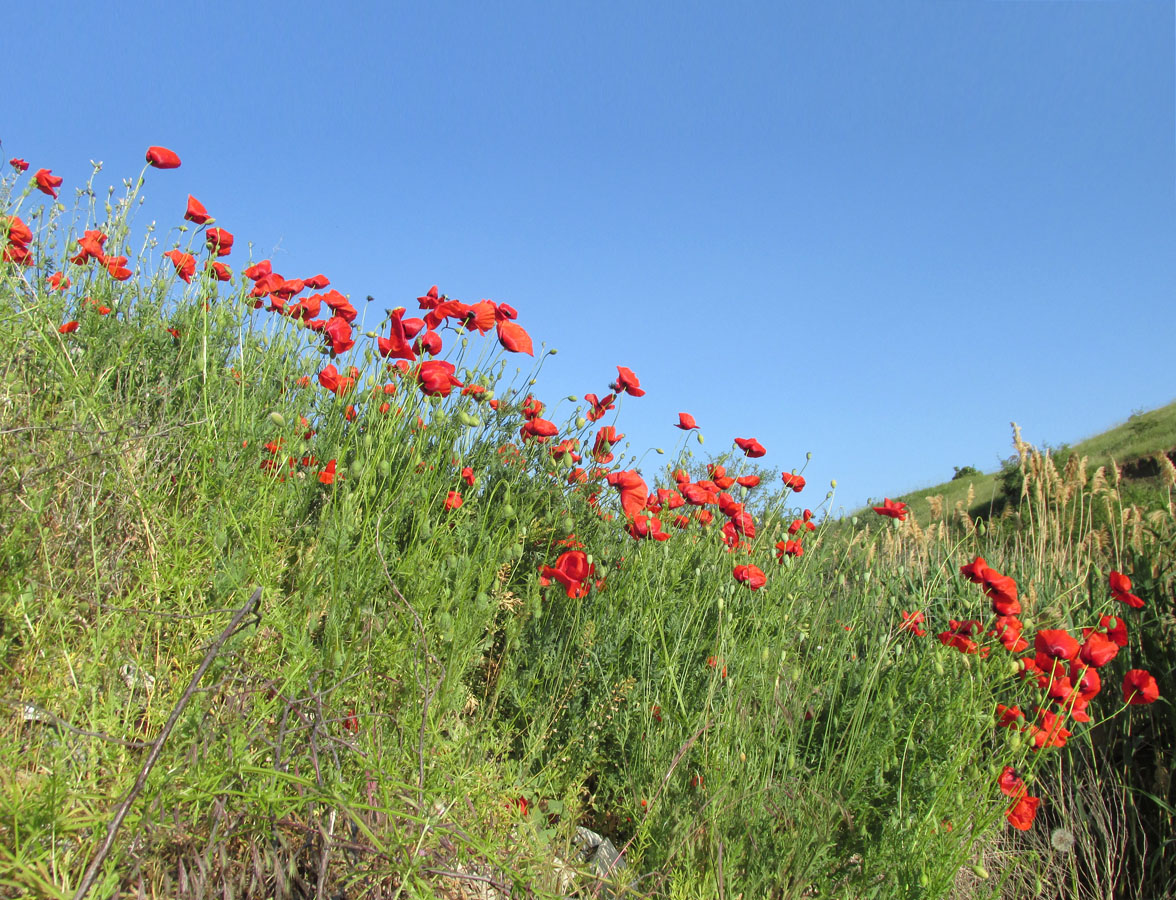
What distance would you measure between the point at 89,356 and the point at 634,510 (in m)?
2.08

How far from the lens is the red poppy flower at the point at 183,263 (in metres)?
3.28

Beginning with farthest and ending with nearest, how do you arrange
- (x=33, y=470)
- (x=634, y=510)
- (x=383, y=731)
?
(x=634, y=510), (x=33, y=470), (x=383, y=731)

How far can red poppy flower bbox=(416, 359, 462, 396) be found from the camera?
2537 millimetres

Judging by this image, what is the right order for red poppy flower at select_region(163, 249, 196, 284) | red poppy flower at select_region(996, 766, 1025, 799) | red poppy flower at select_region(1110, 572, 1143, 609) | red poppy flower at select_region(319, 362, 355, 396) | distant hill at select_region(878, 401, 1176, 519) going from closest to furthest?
red poppy flower at select_region(996, 766, 1025, 799)
red poppy flower at select_region(1110, 572, 1143, 609)
red poppy flower at select_region(319, 362, 355, 396)
red poppy flower at select_region(163, 249, 196, 284)
distant hill at select_region(878, 401, 1176, 519)

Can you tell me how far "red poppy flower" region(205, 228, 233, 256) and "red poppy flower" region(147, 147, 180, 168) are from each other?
1.03 ft

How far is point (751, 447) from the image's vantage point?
3475 millimetres

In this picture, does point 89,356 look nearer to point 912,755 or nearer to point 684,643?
point 684,643

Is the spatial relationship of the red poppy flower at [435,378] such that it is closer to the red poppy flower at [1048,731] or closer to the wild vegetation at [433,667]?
the wild vegetation at [433,667]

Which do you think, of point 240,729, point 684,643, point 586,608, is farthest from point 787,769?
point 240,729

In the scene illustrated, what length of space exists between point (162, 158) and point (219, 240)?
39 cm

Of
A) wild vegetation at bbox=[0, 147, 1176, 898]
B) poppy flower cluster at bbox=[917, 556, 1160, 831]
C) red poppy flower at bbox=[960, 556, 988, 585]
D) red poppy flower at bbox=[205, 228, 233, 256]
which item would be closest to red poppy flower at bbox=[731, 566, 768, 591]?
wild vegetation at bbox=[0, 147, 1176, 898]

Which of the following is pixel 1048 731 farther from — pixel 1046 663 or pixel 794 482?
pixel 794 482

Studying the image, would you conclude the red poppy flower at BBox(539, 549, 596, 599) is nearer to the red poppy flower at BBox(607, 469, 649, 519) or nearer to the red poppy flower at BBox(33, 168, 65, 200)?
the red poppy flower at BBox(607, 469, 649, 519)

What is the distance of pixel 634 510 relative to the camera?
2.48 meters
